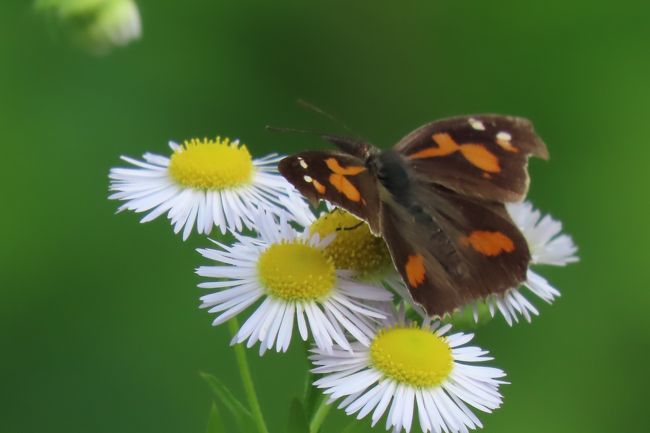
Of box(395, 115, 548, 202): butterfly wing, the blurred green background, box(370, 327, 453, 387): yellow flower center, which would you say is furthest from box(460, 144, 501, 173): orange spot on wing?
the blurred green background

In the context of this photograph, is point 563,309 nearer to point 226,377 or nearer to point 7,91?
point 226,377

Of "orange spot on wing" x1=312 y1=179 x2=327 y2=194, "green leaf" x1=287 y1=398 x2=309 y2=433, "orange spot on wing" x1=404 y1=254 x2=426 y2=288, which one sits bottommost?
"green leaf" x1=287 y1=398 x2=309 y2=433

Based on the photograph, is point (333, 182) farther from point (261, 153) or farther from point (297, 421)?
point (261, 153)

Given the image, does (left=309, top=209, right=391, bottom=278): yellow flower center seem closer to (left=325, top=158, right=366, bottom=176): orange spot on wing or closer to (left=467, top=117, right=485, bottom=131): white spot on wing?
(left=325, top=158, right=366, bottom=176): orange spot on wing

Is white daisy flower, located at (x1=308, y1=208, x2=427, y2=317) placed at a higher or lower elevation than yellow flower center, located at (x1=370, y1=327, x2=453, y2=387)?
higher

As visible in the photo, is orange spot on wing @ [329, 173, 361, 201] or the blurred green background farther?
the blurred green background

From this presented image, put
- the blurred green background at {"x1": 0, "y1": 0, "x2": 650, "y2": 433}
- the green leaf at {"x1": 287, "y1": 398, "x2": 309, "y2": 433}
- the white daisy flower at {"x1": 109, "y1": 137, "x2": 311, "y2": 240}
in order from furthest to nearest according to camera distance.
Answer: the blurred green background at {"x1": 0, "y1": 0, "x2": 650, "y2": 433} < the white daisy flower at {"x1": 109, "y1": 137, "x2": 311, "y2": 240} < the green leaf at {"x1": 287, "y1": 398, "x2": 309, "y2": 433}

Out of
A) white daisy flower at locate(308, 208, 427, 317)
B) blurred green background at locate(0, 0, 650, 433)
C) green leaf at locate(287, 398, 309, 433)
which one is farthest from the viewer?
blurred green background at locate(0, 0, 650, 433)
